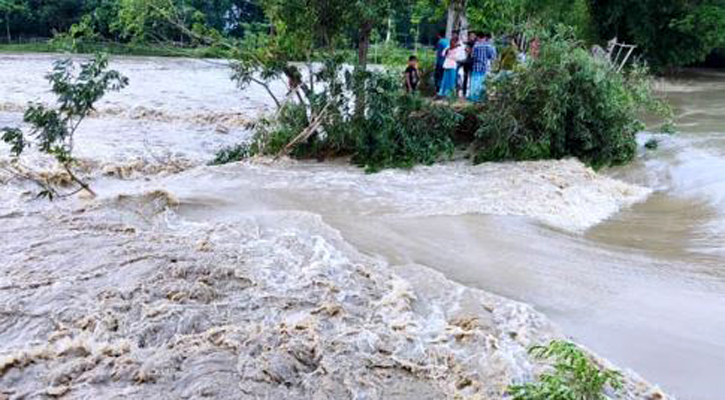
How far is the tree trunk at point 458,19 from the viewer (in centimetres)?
1195

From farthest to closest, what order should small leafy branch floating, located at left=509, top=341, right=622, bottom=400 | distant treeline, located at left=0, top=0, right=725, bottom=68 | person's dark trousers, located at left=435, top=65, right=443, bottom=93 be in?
person's dark trousers, located at left=435, top=65, right=443, bottom=93 < distant treeline, located at left=0, top=0, right=725, bottom=68 < small leafy branch floating, located at left=509, top=341, right=622, bottom=400

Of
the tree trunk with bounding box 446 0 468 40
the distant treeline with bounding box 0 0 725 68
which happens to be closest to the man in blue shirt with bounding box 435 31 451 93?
the tree trunk with bounding box 446 0 468 40

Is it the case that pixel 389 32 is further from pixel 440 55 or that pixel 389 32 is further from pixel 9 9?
pixel 9 9

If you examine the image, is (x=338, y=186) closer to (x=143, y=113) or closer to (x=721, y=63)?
(x=143, y=113)

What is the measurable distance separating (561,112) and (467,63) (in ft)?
7.34

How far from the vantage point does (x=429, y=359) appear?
15.8 ft

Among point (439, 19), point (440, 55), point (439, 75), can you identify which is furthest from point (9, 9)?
point (440, 55)

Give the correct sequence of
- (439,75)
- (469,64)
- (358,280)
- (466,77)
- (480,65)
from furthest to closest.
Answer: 1. (439,75)
2. (466,77)
3. (469,64)
4. (480,65)
5. (358,280)

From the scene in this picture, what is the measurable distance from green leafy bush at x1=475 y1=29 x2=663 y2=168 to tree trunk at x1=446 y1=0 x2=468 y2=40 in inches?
65.0

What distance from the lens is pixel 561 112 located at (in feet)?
35.9

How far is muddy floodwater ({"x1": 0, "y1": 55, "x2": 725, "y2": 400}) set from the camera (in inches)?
182

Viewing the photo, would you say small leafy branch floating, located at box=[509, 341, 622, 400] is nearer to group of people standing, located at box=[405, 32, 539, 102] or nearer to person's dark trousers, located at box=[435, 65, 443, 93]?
group of people standing, located at box=[405, 32, 539, 102]

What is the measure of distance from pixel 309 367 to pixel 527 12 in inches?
789

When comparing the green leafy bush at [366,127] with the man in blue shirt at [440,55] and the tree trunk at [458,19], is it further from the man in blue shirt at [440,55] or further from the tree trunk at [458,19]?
the tree trunk at [458,19]
